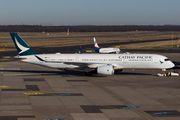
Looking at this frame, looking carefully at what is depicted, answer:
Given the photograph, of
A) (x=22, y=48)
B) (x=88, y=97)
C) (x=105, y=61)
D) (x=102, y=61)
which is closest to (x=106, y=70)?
(x=105, y=61)

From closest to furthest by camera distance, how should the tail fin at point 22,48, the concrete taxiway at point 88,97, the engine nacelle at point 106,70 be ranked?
the concrete taxiway at point 88,97, the engine nacelle at point 106,70, the tail fin at point 22,48

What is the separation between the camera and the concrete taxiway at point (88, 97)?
25175 millimetres

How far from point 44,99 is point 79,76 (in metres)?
17.1

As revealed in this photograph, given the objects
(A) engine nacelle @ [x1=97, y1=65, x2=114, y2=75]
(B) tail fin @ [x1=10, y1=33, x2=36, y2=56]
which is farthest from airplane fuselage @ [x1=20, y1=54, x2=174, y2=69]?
(A) engine nacelle @ [x1=97, y1=65, x2=114, y2=75]

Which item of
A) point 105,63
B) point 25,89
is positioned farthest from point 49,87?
point 105,63

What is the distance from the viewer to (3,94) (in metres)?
33.1

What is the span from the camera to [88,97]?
105ft

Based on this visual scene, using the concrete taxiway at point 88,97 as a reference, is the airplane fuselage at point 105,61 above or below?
above

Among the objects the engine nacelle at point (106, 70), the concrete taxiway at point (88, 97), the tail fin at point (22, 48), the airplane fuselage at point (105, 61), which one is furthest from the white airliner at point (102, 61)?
the concrete taxiway at point (88, 97)

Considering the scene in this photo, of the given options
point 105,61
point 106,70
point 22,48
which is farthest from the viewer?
point 22,48

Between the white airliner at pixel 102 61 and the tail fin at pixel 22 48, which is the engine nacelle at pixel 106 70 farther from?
the tail fin at pixel 22 48

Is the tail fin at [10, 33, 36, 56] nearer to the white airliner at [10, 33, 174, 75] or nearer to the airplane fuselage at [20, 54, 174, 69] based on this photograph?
the white airliner at [10, 33, 174, 75]

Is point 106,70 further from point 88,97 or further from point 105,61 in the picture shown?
point 88,97

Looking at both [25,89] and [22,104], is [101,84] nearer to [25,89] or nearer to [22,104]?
[25,89]
